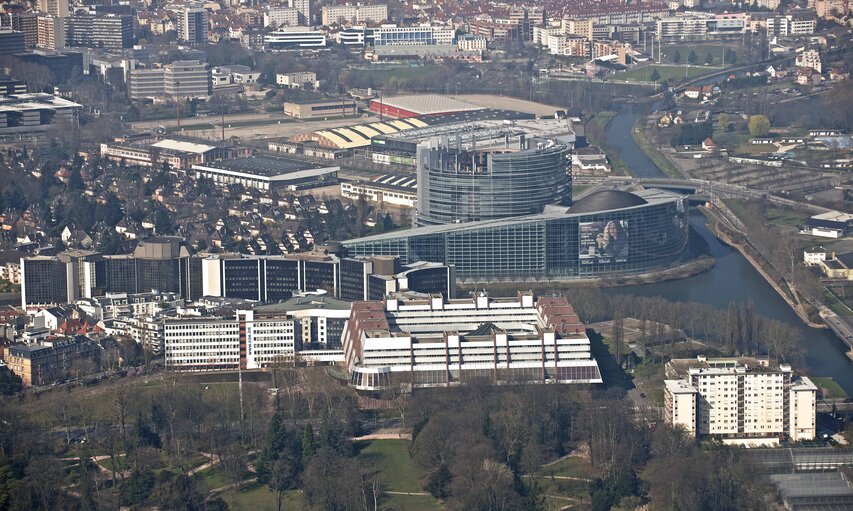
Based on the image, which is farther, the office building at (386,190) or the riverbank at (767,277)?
the office building at (386,190)

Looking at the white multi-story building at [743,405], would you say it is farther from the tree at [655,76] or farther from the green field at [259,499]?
the tree at [655,76]

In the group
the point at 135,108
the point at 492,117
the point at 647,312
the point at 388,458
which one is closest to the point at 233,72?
the point at 135,108

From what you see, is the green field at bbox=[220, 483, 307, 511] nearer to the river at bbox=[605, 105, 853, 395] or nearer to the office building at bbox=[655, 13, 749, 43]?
the river at bbox=[605, 105, 853, 395]

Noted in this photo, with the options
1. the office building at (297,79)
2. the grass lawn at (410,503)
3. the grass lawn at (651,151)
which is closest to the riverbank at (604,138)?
the grass lawn at (651,151)

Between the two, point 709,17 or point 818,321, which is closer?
point 818,321

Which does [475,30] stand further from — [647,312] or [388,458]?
[388,458]

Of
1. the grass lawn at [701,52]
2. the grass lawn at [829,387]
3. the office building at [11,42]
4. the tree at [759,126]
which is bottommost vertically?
the grass lawn at [829,387]

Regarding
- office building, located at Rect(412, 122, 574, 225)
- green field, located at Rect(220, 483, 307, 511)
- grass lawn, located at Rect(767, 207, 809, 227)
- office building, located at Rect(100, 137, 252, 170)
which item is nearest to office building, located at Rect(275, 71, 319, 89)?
office building, located at Rect(100, 137, 252, 170)
